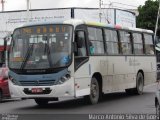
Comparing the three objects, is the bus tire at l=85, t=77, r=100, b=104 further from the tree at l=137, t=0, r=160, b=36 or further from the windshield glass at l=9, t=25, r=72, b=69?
the tree at l=137, t=0, r=160, b=36

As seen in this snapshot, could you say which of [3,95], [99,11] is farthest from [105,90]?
[99,11]

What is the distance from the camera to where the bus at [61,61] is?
52.5 ft

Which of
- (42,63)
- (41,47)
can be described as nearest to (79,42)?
(41,47)

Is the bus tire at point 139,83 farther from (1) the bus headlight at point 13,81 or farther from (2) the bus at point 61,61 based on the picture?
(1) the bus headlight at point 13,81

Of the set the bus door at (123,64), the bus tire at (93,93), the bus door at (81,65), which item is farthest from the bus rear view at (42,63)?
the bus door at (123,64)

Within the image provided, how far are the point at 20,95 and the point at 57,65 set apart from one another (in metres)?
1.63

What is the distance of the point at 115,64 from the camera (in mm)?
19516

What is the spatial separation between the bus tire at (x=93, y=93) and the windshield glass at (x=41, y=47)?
189 centimetres

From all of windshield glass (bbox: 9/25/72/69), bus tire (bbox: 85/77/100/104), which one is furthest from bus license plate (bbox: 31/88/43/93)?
bus tire (bbox: 85/77/100/104)

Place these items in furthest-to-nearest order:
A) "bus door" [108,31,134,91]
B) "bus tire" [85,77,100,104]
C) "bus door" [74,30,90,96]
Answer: "bus door" [108,31,134,91], "bus tire" [85,77,100,104], "bus door" [74,30,90,96]

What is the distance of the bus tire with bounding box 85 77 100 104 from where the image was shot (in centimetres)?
1739

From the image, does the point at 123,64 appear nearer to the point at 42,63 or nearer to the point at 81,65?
the point at 81,65

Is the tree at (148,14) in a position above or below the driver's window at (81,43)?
above

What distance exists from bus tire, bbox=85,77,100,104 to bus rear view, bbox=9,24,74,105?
5.08 ft
